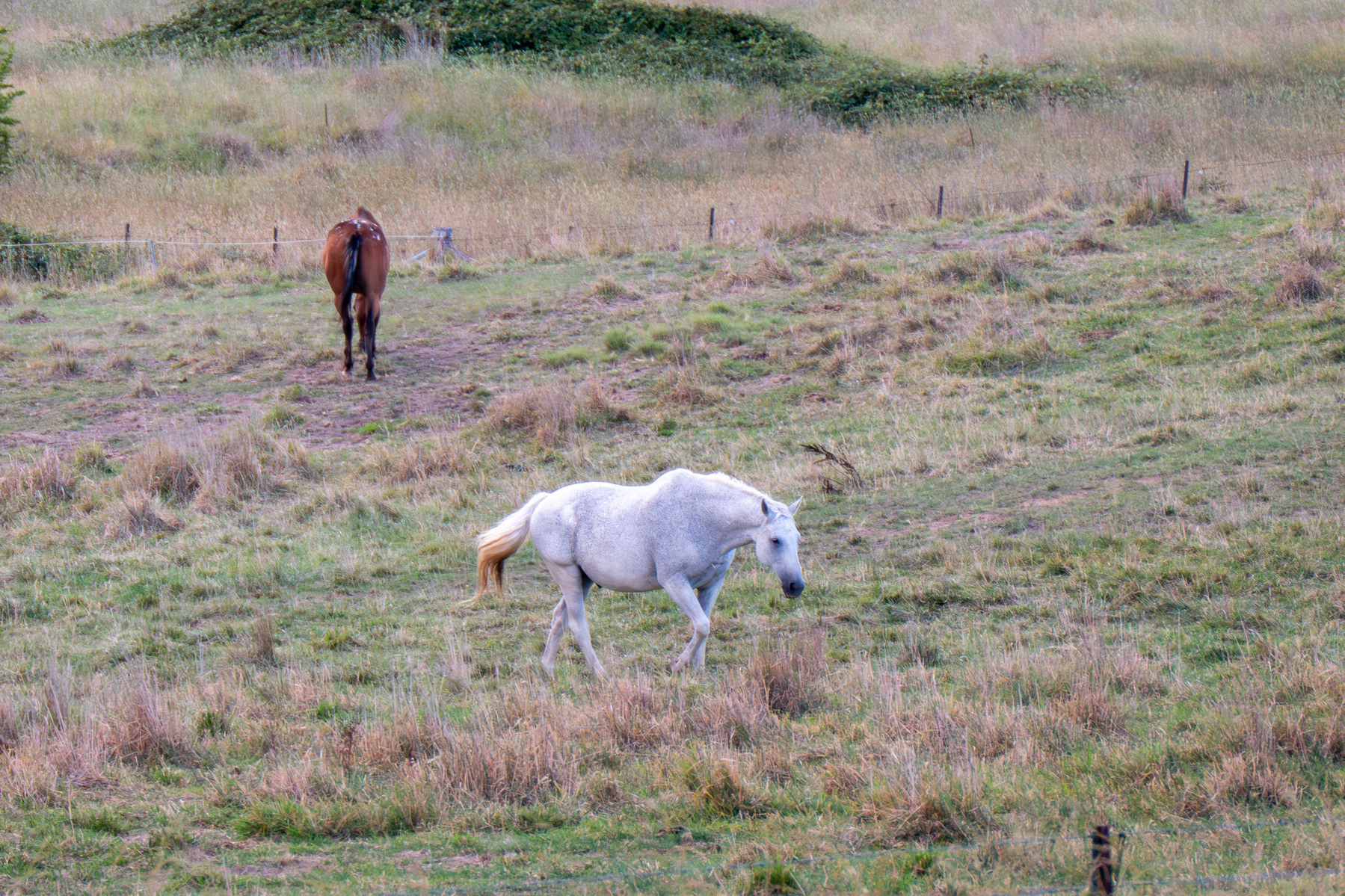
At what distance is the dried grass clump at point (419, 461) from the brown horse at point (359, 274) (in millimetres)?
3089

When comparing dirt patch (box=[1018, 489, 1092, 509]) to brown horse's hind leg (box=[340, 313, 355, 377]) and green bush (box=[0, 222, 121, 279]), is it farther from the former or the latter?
green bush (box=[0, 222, 121, 279])

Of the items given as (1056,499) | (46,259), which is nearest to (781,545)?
(1056,499)

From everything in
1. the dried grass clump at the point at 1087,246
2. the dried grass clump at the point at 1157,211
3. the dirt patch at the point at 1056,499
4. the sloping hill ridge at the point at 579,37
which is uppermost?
the sloping hill ridge at the point at 579,37

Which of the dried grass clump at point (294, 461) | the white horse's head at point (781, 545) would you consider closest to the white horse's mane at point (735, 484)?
the white horse's head at point (781, 545)

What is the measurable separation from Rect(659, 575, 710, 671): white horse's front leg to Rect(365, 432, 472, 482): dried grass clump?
477 cm

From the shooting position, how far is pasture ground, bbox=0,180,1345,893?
15.1 feet

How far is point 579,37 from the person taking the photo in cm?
3309

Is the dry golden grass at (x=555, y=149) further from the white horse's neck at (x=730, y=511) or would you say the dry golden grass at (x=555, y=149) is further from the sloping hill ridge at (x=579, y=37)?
the white horse's neck at (x=730, y=511)

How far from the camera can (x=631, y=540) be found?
674 centimetres

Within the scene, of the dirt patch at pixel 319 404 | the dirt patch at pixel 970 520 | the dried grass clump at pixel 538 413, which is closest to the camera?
the dirt patch at pixel 970 520

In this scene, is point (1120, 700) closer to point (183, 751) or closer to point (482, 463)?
point (183, 751)

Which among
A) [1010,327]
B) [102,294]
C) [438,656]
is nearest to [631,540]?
[438,656]

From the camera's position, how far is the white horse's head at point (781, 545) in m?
6.43

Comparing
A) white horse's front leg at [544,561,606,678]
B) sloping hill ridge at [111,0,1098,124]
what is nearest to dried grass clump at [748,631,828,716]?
white horse's front leg at [544,561,606,678]
